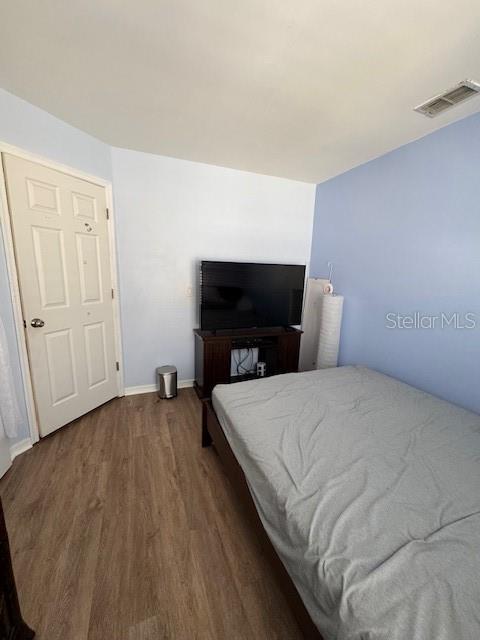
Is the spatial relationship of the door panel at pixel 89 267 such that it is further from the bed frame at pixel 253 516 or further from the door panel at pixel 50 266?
the bed frame at pixel 253 516

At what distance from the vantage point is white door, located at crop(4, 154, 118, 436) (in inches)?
74.5

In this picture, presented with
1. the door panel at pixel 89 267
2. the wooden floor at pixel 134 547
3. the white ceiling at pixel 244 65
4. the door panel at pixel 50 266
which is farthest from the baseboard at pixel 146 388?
the white ceiling at pixel 244 65

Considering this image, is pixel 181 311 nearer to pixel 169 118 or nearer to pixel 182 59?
pixel 169 118

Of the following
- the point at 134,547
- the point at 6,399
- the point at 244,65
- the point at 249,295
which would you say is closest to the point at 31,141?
the point at 244,65

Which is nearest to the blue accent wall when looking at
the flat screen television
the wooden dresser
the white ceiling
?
the white ceiling

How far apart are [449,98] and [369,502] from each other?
225 centimetres

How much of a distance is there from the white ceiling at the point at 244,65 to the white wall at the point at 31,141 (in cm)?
8

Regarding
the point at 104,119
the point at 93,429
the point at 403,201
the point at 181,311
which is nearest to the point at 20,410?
the point at 93,429

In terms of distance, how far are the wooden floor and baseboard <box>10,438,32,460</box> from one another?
0.15ft

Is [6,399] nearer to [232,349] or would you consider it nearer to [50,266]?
[50,266]

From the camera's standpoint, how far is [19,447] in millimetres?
1960

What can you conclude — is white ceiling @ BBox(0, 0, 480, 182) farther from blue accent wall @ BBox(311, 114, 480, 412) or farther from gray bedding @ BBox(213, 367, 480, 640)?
gray bedding @ BBox(213, 367, 480, 640)

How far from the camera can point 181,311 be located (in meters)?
2.96

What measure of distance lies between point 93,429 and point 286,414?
1.75m
